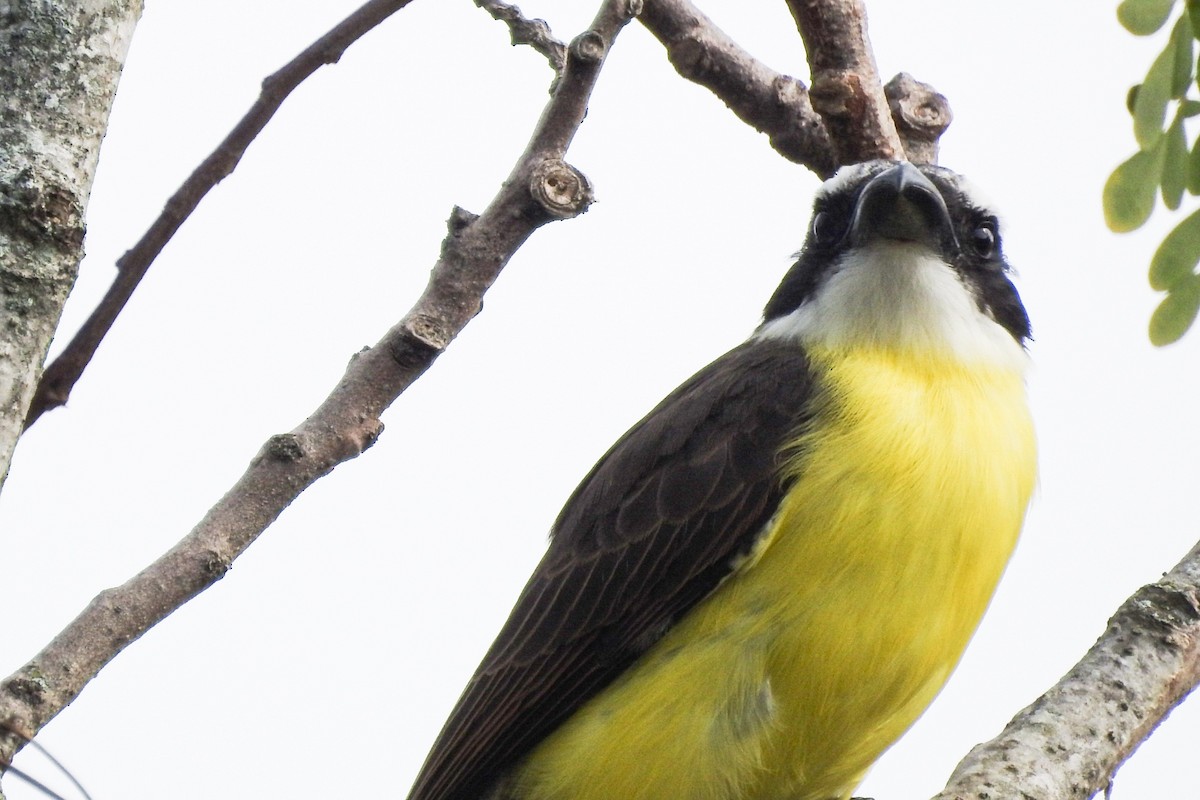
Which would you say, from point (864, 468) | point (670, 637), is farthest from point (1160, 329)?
point (670, 637)

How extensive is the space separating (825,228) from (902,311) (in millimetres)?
495

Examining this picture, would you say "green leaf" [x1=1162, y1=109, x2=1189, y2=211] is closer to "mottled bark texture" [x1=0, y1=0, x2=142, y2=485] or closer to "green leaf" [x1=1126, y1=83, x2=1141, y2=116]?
"green leaf" [x1=1126, y1=83, x2=1141, y2=116]

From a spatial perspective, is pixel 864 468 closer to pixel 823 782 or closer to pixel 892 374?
pixel 892 374

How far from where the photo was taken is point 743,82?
15.7ft

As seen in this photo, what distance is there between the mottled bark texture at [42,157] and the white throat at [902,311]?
262 cm

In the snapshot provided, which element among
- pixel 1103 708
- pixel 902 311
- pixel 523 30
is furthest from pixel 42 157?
pixel 902 311

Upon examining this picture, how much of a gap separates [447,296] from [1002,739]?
1.68m

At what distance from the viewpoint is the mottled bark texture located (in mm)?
1945

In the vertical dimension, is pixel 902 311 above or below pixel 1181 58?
below

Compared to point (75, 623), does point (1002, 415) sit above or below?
above

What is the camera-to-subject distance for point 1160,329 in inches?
125

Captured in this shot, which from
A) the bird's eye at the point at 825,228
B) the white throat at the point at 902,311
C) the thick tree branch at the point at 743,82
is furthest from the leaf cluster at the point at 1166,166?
the thick tree branch at the point at 743,82

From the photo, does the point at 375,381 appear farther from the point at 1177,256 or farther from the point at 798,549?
the point at 1177,256

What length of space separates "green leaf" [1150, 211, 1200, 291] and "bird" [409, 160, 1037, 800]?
0.86 meters
